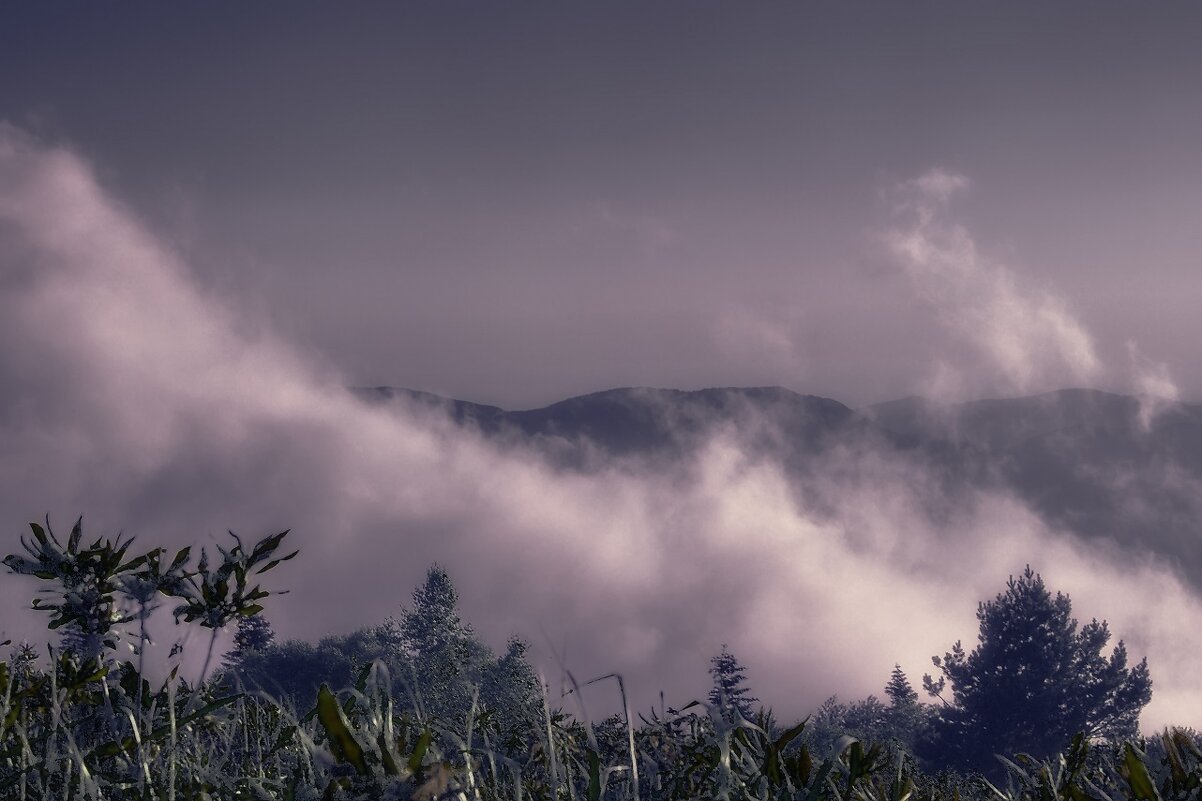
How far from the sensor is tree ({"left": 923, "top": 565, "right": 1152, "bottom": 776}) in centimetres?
4706

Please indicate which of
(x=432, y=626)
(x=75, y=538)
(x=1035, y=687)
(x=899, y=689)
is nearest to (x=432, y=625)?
(x=432, y=626)

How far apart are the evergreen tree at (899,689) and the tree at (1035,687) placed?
74.7 ft

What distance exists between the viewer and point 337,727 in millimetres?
1461

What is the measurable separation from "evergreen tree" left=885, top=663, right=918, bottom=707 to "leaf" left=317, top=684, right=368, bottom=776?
76416 millimetres

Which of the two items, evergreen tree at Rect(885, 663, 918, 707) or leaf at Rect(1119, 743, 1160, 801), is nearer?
leaf at Rect(1119, 743, 1160, 801)

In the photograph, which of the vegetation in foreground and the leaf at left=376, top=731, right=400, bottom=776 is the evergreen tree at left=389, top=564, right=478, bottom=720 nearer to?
the vegetation in foreground

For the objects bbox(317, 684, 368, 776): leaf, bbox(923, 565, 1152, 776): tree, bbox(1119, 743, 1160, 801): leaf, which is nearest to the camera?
bbox(317, 684, 368, 776): leaf

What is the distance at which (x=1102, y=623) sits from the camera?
48781 millimetres

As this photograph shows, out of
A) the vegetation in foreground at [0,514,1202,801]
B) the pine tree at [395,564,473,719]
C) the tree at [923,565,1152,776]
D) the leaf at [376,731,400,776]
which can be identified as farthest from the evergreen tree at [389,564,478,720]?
the leaf at [376,731,400,776]

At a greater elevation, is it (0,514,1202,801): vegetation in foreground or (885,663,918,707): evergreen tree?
(0,514,1202,801): vegetation in foreground

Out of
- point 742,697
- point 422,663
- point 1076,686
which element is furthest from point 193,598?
point 422,663

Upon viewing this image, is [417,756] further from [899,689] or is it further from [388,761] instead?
[899,689]

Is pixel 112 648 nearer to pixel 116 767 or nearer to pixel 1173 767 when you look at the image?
pixel 116 767

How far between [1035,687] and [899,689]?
25.6m
